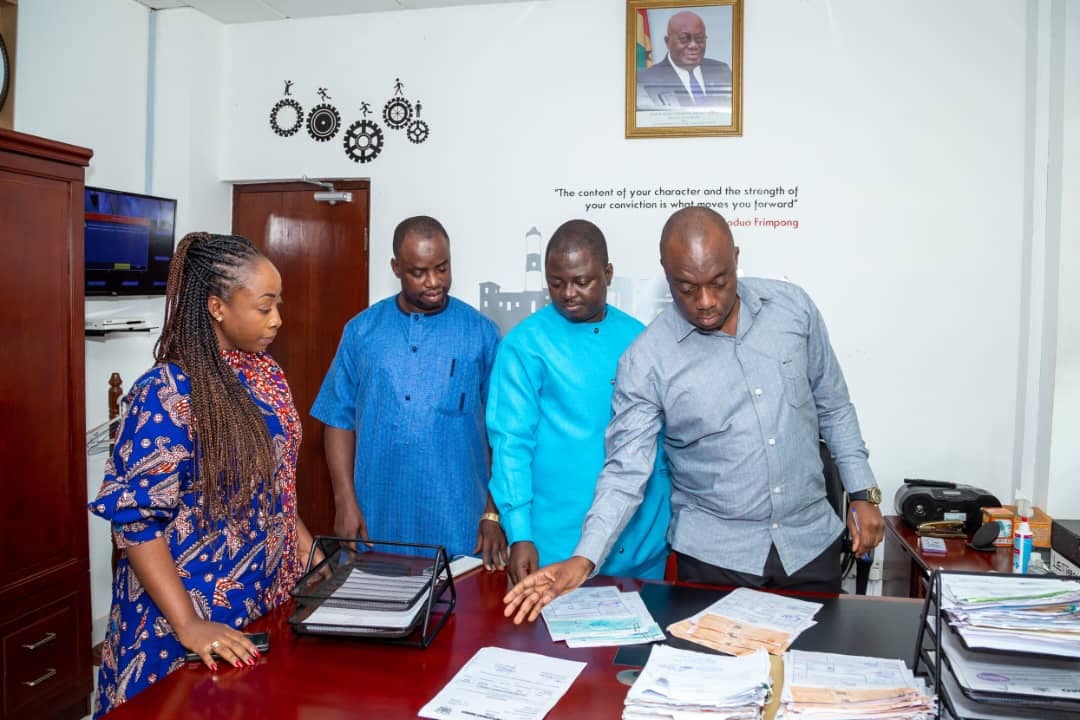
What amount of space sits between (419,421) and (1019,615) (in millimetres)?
1787

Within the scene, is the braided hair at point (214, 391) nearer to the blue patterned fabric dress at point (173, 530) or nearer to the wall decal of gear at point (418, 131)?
the blue patterned fabric dress at point (173, 530)

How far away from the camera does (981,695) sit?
1193 millimetres

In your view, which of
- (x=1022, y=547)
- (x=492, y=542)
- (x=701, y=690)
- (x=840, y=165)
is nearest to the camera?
(x=701, y=690)

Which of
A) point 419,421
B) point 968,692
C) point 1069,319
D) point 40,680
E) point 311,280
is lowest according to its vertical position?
point 40,680

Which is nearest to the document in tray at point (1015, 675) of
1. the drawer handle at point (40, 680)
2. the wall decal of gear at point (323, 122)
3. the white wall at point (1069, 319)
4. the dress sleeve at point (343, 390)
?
the dress sleeve at point (343, 390)

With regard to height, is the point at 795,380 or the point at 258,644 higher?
the point at 795,380

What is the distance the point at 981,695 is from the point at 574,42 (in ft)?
10.5

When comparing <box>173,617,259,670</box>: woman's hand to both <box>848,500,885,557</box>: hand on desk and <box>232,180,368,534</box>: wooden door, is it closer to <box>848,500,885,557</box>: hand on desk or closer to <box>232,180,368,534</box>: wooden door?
<box>848,500,885,557</box>: hand on desk

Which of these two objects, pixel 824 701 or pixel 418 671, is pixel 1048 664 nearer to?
pixel 824 701

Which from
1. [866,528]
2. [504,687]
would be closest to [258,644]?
[504,687]

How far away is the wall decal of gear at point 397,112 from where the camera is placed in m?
3.92

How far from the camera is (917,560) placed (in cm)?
277

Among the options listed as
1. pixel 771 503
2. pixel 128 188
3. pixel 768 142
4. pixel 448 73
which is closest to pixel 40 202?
pixel 128 188

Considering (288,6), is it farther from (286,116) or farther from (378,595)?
(378,595)
